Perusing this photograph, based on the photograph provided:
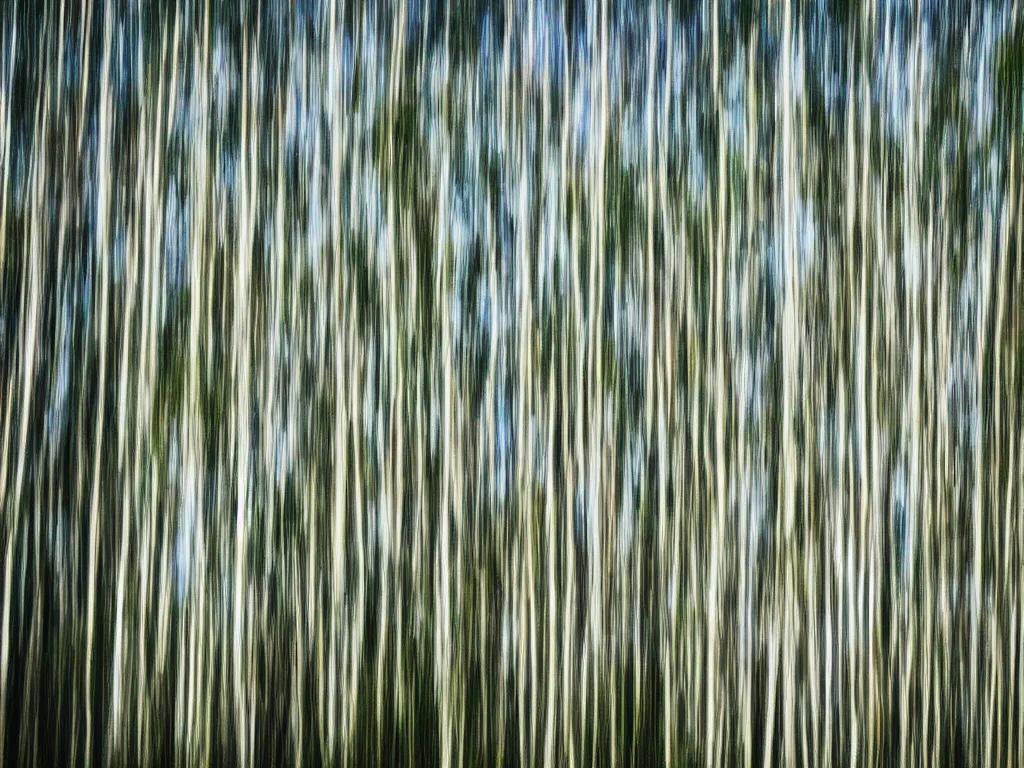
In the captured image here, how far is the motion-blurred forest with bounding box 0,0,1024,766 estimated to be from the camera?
34.7 inches

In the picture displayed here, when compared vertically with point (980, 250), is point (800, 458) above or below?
below

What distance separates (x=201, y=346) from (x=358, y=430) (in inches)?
6.9

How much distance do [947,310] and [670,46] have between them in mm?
377

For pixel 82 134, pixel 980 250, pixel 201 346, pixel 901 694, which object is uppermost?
pixel 82 134

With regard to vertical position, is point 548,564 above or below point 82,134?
below

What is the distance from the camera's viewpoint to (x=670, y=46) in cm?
91

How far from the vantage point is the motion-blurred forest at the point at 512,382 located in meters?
0.88

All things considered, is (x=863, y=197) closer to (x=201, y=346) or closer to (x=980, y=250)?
(x=980, y=250)

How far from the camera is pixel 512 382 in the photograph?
0.90 meters

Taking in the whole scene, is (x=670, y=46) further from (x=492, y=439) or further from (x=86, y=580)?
(x=86, y=580)

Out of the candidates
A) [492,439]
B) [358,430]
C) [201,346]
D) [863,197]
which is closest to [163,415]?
[201,346]

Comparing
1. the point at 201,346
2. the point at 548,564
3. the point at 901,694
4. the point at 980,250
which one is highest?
the point at 980,250

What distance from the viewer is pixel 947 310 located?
2.95 feet

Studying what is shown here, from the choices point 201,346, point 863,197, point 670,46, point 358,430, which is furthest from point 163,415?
point 863,197
